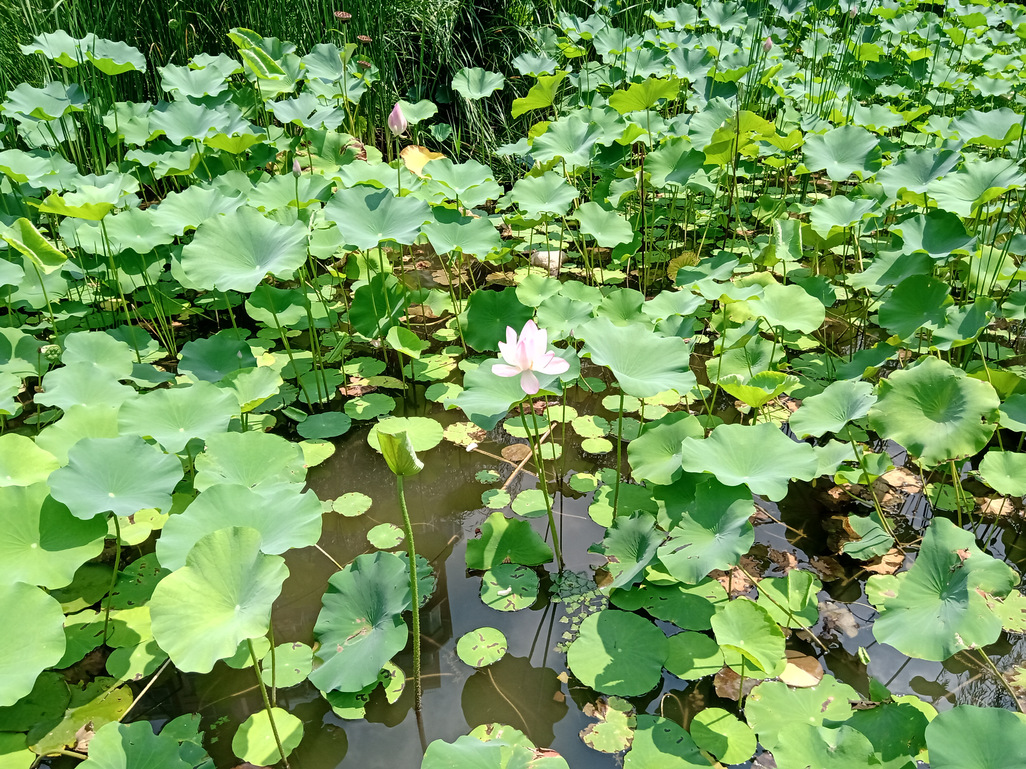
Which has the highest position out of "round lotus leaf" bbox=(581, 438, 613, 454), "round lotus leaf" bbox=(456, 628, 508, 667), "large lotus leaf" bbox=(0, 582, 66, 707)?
"large lotus leaf" bbox=(0, 582, 66, 707)

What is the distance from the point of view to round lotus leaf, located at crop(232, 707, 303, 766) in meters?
1.38

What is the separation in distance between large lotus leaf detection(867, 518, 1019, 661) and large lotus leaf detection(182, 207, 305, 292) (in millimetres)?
1653

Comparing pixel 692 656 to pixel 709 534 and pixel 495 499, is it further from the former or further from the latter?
pixel 495 499

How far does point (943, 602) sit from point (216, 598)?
4.46ft

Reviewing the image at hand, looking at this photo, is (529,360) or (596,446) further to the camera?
(596,446)

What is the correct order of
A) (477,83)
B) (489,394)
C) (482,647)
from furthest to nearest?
(477,83) < (489,394) < (482,647)

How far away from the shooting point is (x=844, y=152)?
270cm

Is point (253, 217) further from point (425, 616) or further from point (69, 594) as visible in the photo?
point (425, 616)

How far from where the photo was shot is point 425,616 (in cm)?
170

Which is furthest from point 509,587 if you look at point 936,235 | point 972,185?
point 972,185

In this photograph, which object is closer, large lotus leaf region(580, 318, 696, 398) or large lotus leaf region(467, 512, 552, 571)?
large lotus leaf region(580, 318, 696, 398)

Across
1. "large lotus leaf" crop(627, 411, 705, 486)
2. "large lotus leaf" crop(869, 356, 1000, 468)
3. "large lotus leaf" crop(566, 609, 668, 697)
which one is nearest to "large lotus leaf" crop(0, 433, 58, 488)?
"large lotus leaf" crop(566, 609, 668, 697)

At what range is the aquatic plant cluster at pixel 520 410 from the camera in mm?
1383

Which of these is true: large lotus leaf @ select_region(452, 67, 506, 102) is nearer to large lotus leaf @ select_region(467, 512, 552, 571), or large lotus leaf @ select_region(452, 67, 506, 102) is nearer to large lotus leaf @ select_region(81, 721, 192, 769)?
large lotus leaf @ select_region(467, 512, 552, 571)
